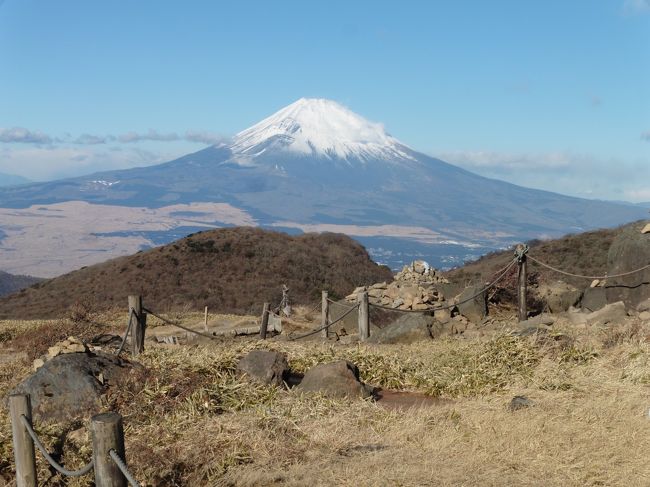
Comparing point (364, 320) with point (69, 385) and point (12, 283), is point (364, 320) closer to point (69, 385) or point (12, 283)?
point (69, 385)

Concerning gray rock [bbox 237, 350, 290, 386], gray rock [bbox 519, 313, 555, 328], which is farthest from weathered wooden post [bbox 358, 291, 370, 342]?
gray rock [bbox 237, 350, 290, 386]

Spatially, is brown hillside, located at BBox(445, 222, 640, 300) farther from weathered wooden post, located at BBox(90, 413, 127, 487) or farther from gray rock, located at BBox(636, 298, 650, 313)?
weathered wooden post, located at BBox(90, 413, 127, 487)

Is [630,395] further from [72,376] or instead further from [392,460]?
[72,376]

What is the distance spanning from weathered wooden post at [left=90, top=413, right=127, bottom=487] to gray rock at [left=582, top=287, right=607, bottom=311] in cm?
1293

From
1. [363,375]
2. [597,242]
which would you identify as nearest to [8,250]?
[597,242]

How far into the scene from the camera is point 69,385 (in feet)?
27.5

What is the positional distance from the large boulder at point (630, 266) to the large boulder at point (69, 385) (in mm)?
10523

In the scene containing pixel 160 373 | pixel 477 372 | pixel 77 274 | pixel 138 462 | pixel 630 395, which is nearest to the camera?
pixel 138 462

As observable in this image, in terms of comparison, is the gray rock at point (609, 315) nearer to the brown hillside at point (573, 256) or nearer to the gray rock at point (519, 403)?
the gray rock at point (519, 403)

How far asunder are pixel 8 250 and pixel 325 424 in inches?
7609

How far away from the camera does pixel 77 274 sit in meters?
42.1

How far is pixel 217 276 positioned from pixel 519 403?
29.6m

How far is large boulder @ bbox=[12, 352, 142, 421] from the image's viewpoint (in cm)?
810

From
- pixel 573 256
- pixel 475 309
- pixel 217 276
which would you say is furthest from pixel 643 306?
pixel 217 276
